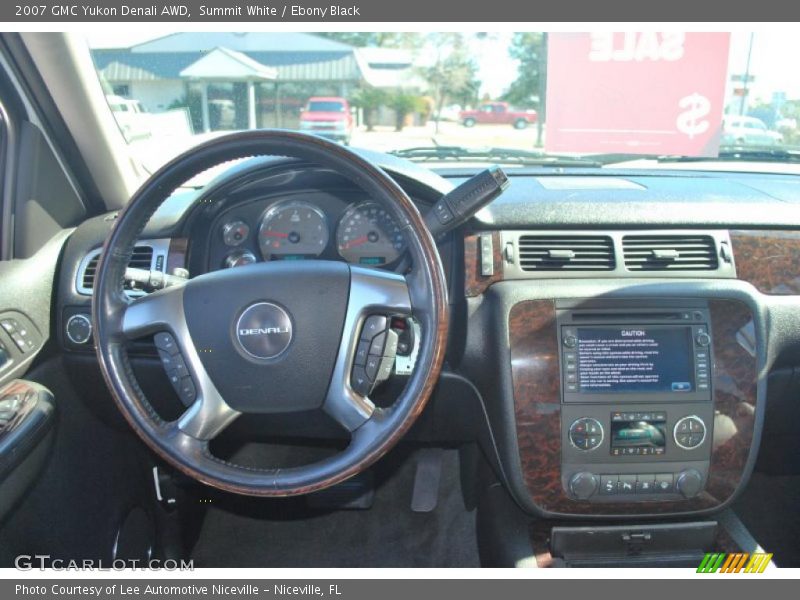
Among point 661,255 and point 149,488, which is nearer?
point 661,255

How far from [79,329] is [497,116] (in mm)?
1653

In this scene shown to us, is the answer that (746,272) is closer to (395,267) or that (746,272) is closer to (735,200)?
(735,200)

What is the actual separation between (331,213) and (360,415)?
3.11 ft

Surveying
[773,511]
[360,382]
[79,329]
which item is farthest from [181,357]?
[773,511]

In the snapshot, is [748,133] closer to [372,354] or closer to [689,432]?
[689,432]

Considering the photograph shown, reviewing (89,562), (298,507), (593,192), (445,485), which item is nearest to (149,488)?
(89,562)

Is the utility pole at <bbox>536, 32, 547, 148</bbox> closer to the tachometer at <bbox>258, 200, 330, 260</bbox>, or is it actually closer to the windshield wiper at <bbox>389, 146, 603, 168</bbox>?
the windshield wiper at <bbox>389, 146, 603, 168</bbox>

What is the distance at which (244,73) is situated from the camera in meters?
2.44

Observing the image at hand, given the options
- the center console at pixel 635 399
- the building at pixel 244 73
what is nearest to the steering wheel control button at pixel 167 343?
the building at pixel 244 73

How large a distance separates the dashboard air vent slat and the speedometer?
0.65 m

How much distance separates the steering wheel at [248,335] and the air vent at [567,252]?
2.34ft

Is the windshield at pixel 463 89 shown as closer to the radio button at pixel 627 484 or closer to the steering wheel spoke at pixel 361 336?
the steering wheel spoke at pixel 361 336

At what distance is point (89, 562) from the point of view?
96.2 inches

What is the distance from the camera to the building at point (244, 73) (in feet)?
7.73
